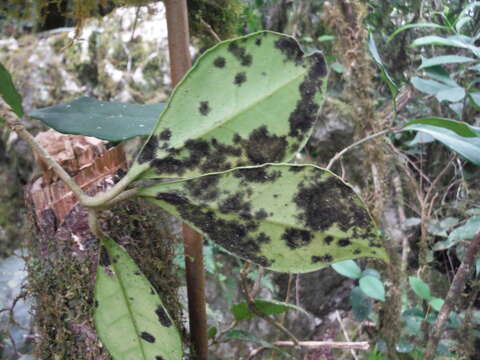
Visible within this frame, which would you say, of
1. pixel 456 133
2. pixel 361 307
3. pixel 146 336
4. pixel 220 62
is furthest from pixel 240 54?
pixel 361 307

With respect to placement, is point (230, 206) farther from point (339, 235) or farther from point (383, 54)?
point (383, 54)

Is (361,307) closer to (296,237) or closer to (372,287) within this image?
(372,287)

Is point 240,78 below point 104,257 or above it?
above

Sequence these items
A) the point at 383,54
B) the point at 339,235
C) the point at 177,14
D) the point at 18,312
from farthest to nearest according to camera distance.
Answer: the point at 383,54 → the point at 18,312 → the point at 177,14 → the point at 339,235

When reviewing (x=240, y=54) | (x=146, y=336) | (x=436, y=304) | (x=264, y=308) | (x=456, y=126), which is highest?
(x=240, y=54)

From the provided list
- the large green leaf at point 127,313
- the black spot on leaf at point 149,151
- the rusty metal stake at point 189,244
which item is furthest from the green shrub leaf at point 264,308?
the black spot on leaf at point 149,151

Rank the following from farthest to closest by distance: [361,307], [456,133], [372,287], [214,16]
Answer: [361,307]
[372,287]
[214,16]
[456,133]

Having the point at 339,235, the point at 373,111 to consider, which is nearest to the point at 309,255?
the point at 339,235

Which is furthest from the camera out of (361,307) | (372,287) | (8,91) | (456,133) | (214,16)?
(361,307)
